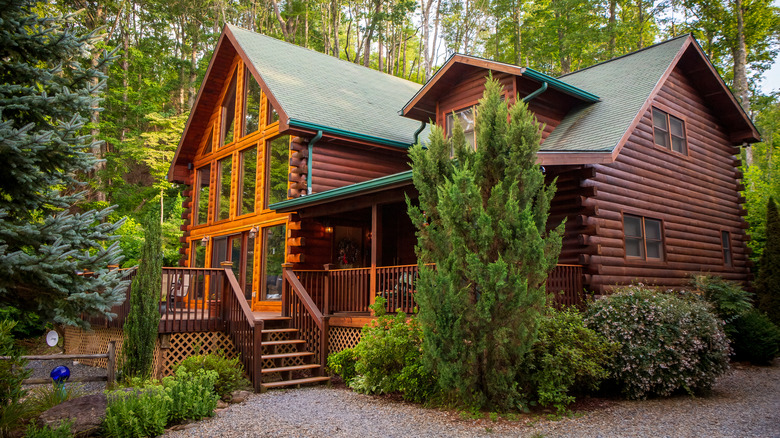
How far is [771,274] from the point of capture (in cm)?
1363

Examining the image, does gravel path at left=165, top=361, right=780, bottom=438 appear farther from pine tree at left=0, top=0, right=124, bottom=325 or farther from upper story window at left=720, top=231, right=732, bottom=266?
upper story window at left=720, top=231, right=732, bottom=266

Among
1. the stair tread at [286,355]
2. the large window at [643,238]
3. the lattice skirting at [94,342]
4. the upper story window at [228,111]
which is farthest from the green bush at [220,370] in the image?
the upper story window at [228,111]

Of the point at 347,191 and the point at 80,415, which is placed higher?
the point at 347,191

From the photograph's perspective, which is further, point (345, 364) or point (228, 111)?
point (228, 111)

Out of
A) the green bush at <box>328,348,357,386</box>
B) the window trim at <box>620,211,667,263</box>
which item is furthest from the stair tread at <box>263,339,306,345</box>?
the window trim at <box>620,211,667,263</box>

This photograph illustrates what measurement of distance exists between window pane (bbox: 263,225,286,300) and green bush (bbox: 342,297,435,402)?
18.7ft

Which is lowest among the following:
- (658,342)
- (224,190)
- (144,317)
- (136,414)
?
(136,414)

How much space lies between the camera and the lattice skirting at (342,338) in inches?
407

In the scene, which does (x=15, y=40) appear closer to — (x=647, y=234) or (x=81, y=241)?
(x=81, y=241)

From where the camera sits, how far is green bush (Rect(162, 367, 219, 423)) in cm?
670

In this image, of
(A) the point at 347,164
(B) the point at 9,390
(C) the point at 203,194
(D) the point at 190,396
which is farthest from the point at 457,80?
(B) the point at 9,390

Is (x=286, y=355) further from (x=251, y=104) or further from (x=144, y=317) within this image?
(x=251, y=104)

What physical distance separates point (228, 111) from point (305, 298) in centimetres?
899

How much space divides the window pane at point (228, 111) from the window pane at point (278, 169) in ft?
9.48
